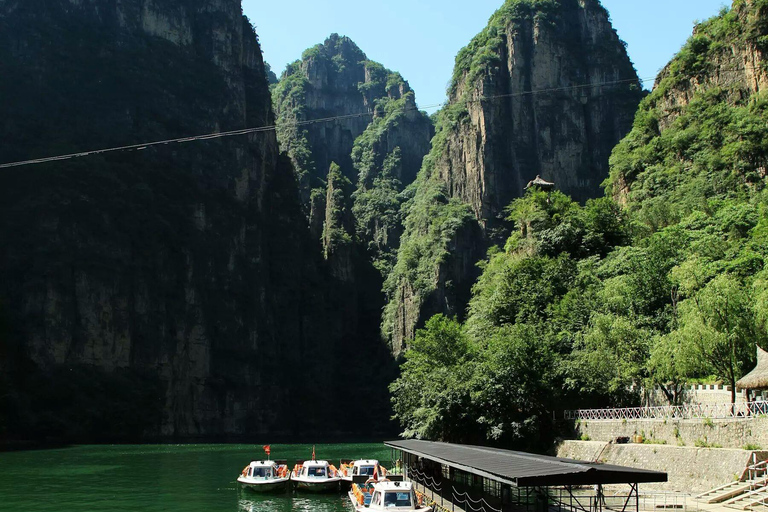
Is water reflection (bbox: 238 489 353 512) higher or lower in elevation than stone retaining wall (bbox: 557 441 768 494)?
lower

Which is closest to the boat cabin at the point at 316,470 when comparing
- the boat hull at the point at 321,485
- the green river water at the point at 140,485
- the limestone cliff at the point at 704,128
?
the boat hull at the point at 321,485

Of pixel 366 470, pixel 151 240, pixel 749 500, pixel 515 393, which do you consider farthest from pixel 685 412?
pixel 151 240

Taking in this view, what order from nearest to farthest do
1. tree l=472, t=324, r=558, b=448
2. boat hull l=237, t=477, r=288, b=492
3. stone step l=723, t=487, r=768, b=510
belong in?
stone step l=723, t=487, r=768, b=510
boat hull l=237, t=477, r=288, b=492
tree l=472, t=324, r=558, b=448

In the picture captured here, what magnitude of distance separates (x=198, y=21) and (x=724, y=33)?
107m

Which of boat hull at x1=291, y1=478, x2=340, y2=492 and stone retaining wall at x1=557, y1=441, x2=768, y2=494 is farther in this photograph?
boat hull at x1=291, y1=478, x2=340, y2=492

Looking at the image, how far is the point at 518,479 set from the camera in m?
22.2

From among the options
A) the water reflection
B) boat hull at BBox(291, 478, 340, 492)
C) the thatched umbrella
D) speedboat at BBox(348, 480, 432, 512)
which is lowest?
the water reflection

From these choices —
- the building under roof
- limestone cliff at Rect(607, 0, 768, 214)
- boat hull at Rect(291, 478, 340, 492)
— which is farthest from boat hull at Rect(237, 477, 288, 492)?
limestone cliff at Rect(607, 0, 768, 214)

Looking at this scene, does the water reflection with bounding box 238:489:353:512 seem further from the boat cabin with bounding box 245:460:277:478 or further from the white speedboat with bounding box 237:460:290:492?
the boat cabin with bounding box 245:460:277:478

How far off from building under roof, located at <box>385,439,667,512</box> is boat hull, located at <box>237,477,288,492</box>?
9.04 m

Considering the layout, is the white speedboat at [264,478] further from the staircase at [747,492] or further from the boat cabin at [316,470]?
the staircase at [747,492]

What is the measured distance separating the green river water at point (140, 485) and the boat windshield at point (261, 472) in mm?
1073

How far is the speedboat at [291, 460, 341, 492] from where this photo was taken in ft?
156

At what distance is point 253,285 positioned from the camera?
14788 centimetres
